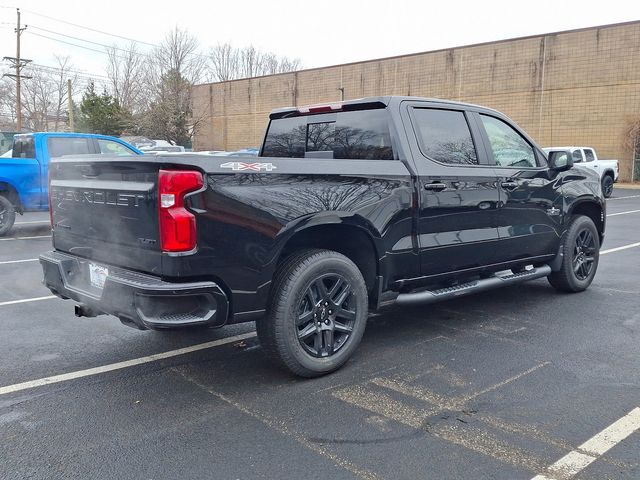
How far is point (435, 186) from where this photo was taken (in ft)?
15.2

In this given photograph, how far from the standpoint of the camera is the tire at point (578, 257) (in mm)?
6207

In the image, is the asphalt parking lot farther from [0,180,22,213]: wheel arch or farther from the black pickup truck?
[0,180,22,213]: wheel arch

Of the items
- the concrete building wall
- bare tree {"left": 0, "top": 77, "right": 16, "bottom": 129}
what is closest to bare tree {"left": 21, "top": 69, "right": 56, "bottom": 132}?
bare tree {"left": 0, "top": 77, "right": 16, "bottom": 129}

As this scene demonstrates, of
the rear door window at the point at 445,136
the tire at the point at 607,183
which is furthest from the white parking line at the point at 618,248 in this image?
the tire at the point at 607,183

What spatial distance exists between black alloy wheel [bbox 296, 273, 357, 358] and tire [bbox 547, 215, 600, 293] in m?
3.16

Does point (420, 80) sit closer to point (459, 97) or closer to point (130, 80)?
point (459, 97)

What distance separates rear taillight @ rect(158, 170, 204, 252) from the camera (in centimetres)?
330

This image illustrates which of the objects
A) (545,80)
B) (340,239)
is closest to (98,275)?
(340,239)

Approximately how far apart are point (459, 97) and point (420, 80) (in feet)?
9.65

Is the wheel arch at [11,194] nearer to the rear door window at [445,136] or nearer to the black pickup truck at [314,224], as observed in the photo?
the black pickup truck at [314,224]

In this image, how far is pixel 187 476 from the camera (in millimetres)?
2809

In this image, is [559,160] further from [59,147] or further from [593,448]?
[59,147]

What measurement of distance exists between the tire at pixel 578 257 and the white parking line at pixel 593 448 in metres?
2.94

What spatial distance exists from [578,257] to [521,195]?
1490 millimetres
